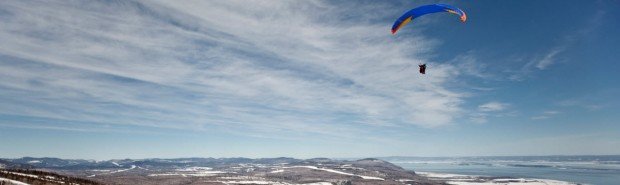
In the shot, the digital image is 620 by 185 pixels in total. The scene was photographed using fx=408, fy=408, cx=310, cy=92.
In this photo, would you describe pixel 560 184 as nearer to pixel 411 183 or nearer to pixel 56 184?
pixel 411 183

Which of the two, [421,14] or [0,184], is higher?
[421,14]

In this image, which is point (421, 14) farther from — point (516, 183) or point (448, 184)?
point (516, 183)

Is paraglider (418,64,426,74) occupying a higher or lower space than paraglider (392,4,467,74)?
lower

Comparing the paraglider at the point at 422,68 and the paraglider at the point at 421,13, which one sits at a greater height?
the paraglider at the point at 421,13

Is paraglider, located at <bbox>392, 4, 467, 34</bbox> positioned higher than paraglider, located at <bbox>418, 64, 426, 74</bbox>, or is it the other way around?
paraglider, located at <bbox>392, 4, 467, 34</bbox>

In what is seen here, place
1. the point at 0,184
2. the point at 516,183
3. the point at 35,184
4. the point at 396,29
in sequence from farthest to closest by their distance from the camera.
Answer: the point at 516,183 → the point at 396,29 → the point at 35,184 → the point at 0,184

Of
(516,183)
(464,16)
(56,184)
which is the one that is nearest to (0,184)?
(56,184)

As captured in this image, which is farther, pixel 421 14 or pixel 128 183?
pixel 128 183

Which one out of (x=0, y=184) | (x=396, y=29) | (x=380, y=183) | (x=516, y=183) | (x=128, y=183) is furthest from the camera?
(x=516, y=183)

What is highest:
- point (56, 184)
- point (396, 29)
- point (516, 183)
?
point (396, 29)
